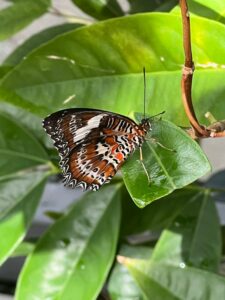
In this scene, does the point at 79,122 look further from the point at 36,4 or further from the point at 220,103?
the point at 36,4

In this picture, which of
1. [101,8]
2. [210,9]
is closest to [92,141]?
[210,9]

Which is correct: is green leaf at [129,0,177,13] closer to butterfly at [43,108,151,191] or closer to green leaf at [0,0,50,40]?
green leaf at [0,0,50,40]

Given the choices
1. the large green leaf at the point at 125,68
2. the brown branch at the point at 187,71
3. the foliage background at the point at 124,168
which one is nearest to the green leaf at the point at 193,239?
the foliage background at the point at 124,168

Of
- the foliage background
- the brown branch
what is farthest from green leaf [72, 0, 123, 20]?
the brown branch

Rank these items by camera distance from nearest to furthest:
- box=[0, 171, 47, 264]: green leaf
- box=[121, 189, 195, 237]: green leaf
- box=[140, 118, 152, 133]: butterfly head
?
box=[140, 118, 152, 133]: butterfly head < box=[0, 171, 47, 264]: green leaf < box=[121, 189, 195, 237]: green leaf

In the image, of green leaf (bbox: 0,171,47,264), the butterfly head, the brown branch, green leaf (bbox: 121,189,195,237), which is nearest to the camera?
the brown branch

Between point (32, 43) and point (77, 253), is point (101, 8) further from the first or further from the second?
point (77, 253)
